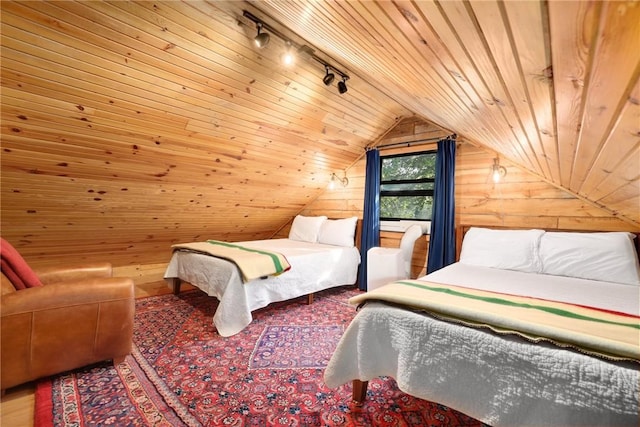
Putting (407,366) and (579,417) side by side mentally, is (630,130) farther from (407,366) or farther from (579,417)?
(407,366)

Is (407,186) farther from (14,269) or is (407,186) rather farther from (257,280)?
(14,269)

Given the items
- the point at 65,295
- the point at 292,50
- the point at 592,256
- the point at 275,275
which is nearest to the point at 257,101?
the point at 292,50

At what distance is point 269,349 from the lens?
6.78ft

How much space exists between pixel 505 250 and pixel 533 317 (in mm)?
1439

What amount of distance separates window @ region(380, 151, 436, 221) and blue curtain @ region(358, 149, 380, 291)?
0.20 m

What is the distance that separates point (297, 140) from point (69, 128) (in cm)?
185

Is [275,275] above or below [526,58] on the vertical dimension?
below

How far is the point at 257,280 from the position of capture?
8.11 feet

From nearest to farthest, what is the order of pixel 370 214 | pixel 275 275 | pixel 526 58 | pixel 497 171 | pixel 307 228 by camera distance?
pixel 526 58, pixel 275 275, pixel 497 171, pixel 370 214, pixel 307 228

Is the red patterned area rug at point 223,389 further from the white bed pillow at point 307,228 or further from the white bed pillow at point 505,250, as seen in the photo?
the white bed pillow at point 307,228

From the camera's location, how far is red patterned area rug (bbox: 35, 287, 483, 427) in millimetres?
1386

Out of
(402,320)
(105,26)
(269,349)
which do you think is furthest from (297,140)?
(402,320)

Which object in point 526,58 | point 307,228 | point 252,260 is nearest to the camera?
point 526,58

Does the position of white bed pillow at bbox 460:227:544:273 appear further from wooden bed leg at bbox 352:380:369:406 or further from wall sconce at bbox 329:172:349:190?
wall sconce at bbox 329:172:349:190
